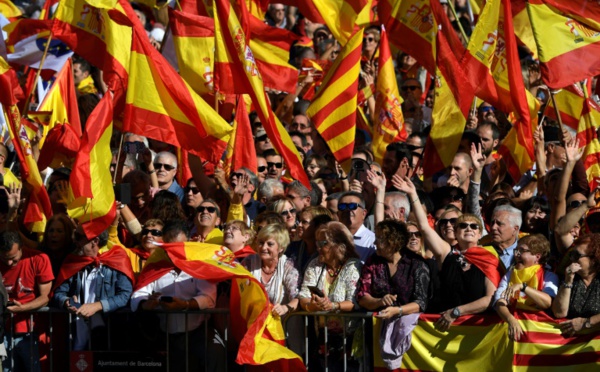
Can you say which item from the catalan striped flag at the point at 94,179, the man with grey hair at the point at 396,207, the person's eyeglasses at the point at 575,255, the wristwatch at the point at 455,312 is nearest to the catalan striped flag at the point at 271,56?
the catalan striped flag at the point at 94,179

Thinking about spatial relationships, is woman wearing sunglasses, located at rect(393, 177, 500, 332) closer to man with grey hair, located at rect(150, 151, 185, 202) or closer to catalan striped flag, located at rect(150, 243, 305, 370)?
catalan striped flag, located at rect(150, 243, 305, 370)

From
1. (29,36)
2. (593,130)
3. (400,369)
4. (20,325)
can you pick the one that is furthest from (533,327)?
(29,36)

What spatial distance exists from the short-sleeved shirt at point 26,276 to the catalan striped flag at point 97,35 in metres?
2.05

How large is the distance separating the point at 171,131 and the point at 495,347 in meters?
3.78

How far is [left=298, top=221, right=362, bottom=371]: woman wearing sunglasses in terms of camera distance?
10.7 metres

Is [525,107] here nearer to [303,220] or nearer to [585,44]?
[585,44]

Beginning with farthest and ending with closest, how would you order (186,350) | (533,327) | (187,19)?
(187,19)
(186,350)
(533,327)

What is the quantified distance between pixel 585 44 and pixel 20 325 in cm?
555

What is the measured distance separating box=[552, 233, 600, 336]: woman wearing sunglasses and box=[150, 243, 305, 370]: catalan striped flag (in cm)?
217

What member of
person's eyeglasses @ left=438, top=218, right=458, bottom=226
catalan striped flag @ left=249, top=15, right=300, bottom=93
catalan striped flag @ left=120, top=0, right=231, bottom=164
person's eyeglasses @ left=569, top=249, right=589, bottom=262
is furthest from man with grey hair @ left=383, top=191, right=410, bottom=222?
catalan striped flag @ left=249, top=15, right=300, bottom=93

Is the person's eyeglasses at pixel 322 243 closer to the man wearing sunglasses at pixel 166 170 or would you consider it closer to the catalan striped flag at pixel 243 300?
the catalan striped flag at pixel 243 300

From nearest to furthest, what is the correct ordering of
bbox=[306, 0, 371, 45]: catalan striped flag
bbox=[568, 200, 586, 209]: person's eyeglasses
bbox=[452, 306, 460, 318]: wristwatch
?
bbox=[452, 306, 460, 318]: wristwatch < bbox=[568, 200, 586, 209]: person's eyeglasses < bbox=[306, 0, 371, 45]: catalan striped flag

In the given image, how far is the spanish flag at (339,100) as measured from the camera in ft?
43.2

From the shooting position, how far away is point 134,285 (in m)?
11.6
